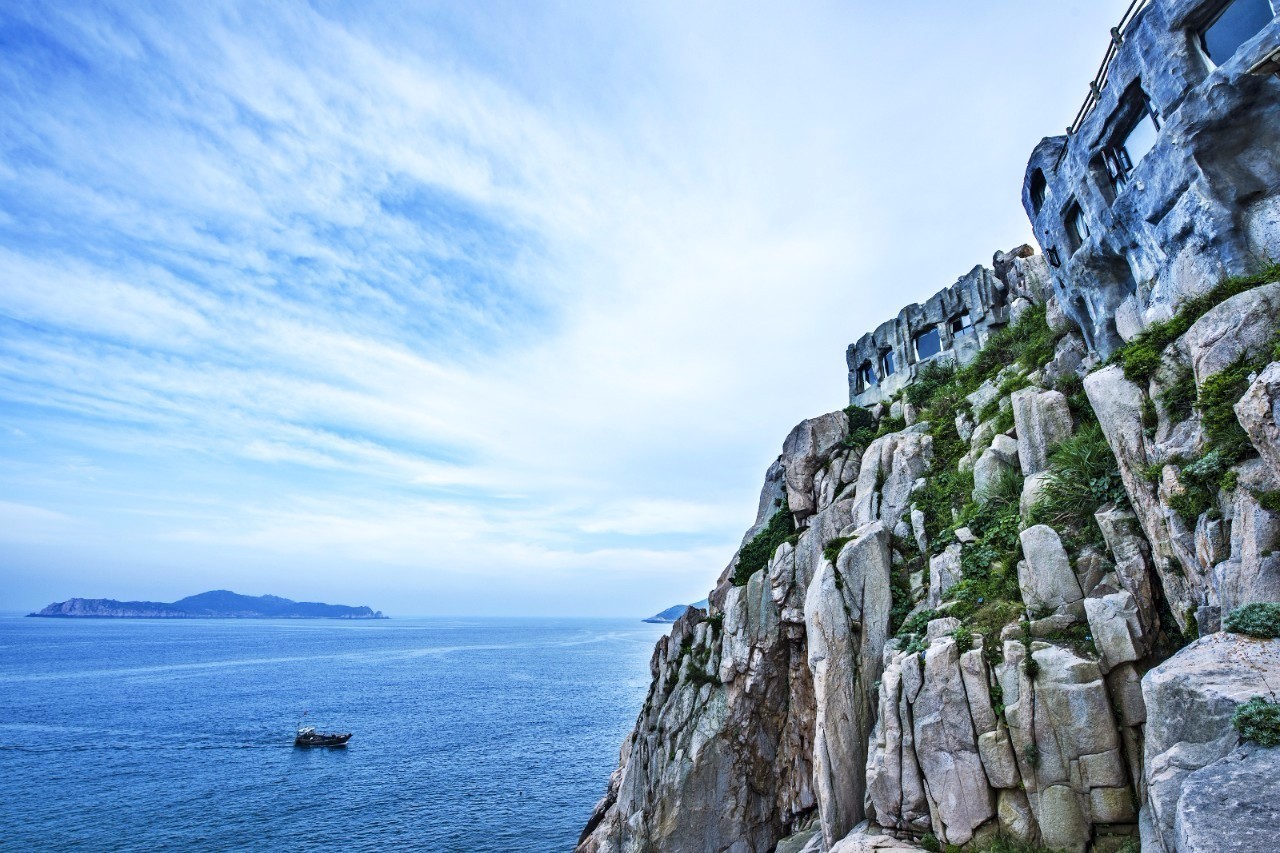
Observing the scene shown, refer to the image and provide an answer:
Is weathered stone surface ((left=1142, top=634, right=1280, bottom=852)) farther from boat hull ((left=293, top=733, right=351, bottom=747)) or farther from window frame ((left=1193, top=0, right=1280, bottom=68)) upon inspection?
boat hull ((left=293, top=733, right=351, bottom=747))

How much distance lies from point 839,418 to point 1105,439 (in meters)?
21.4

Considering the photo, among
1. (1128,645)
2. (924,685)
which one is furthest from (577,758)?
(1128,645)

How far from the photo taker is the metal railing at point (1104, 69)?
23.4 meters

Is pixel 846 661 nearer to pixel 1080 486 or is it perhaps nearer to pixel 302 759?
pixel 1080 486

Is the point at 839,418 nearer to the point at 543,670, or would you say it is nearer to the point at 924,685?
the point at 924,685

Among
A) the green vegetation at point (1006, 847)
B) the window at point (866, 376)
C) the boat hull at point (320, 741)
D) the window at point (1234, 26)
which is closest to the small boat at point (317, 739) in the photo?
the boat hull at point (320, 741)

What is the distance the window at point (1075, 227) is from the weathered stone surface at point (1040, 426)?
360 inches

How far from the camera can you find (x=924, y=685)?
1973 cm

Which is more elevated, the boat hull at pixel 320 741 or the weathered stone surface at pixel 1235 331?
the weathered stone surface at pixel 1235 331

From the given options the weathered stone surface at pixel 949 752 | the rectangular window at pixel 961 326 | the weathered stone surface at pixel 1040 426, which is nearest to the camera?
the weathered stone surface at pixel 949 752

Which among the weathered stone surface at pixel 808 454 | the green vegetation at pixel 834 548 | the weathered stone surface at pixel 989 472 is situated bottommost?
the green vegetation at pixel 834 548

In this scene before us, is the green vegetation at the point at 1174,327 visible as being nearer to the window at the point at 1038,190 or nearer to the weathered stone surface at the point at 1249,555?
the weathered stone surface at the point at 1249,555

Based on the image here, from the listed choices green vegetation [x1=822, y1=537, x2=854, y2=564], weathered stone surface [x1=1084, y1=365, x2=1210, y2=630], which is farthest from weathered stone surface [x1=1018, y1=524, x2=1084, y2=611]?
green vegetation [x1=822, y1=537, x2=854, y2=564]

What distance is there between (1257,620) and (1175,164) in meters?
16.4
